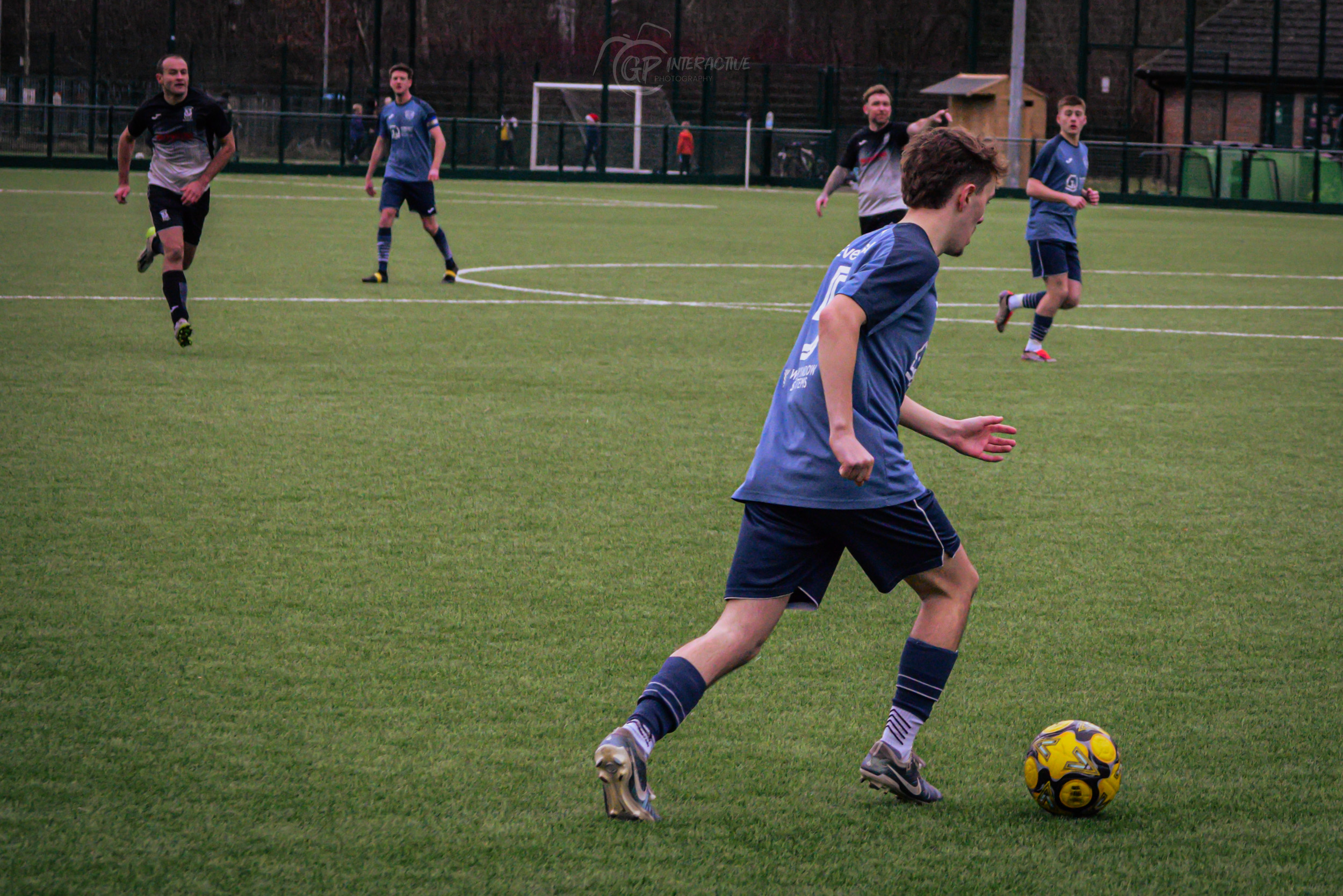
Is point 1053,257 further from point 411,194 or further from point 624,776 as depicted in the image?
point 624,776

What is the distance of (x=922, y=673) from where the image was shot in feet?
12.4

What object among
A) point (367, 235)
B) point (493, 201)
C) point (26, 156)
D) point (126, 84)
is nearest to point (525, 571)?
point (367, 235)

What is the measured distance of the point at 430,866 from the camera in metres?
3.30

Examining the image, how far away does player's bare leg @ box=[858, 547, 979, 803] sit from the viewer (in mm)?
3695

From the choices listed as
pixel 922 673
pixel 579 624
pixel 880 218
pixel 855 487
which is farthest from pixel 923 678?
pixel 880 218

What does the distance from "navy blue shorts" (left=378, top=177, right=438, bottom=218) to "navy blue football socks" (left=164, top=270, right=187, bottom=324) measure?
5.13 metres

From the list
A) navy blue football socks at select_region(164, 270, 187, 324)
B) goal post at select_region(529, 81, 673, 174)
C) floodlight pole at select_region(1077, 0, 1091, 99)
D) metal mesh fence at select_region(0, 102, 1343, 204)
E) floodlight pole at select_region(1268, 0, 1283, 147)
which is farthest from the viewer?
goal post at select_region(529, 81, 673, 174)

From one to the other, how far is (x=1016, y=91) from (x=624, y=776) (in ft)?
123

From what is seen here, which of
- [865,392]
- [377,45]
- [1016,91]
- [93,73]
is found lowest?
[865,392]

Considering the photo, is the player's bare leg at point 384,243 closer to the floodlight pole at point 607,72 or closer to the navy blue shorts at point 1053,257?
the navy blue shorts at point 1053,257

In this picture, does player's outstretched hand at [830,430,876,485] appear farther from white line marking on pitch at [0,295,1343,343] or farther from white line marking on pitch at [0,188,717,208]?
white line marking on pitch at [0,188,717,208]

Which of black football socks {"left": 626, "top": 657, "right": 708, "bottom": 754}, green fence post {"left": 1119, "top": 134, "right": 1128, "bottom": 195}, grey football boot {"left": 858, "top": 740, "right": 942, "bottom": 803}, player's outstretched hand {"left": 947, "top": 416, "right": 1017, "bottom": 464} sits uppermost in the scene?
green fence post {"left": 1119, "top": 134, "right": 1128, "bottom": 195}

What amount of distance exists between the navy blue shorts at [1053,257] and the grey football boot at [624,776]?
30.1 feet

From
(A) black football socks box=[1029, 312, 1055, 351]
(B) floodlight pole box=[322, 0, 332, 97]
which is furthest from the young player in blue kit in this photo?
(B) floodlight pole box=[322, 0, 332, 97]
